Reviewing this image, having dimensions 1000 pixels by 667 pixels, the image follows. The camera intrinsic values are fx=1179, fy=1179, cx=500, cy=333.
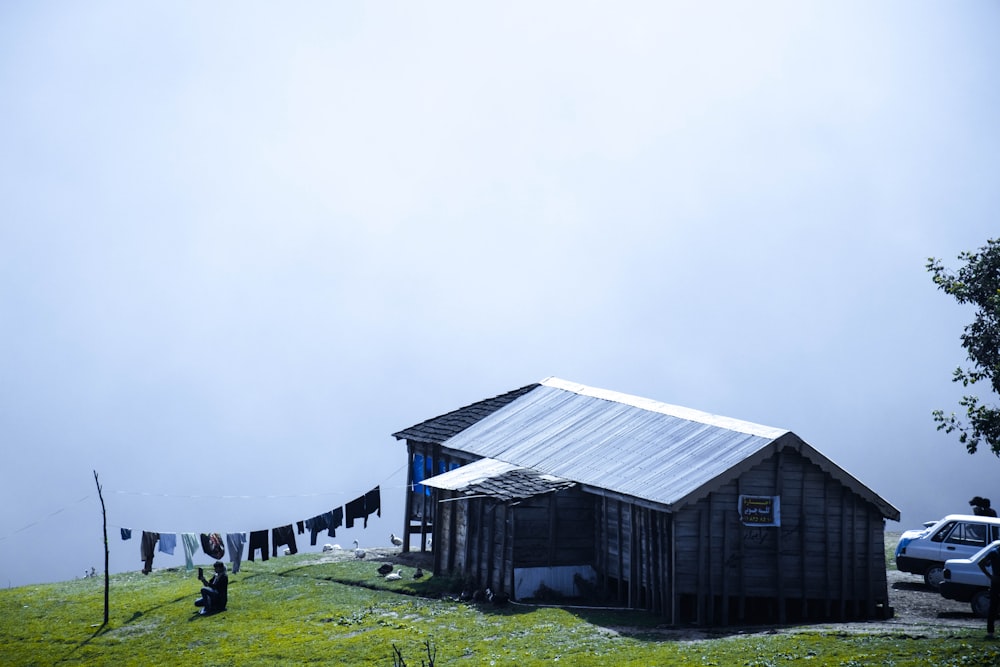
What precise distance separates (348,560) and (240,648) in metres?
14.6

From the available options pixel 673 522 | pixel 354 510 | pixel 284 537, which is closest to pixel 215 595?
pixel 284 537

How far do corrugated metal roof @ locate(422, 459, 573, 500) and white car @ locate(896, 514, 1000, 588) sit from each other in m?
12.0

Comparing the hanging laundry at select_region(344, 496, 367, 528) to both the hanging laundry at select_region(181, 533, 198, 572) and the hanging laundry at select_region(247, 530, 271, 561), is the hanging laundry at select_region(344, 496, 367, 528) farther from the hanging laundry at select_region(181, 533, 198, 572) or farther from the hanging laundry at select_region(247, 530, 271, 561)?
the hanging laundry at select_region(181, 533, 198, 572)

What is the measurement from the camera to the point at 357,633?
34.7 m

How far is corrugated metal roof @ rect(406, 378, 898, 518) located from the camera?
3516 centimetres

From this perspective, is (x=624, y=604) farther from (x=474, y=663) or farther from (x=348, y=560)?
(x=348, y=560)

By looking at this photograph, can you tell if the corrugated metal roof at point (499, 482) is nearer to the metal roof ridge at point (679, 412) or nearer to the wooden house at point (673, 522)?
the wooden house at point (673, 522)

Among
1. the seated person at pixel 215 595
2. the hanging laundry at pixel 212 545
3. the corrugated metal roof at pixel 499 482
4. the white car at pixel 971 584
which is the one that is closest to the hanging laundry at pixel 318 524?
the hanging laundry at pixel 212 545

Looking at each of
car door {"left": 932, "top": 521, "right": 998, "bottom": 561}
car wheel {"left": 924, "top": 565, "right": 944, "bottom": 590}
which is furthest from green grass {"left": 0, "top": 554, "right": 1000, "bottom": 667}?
car wheel {"left": 924, "top": 565, "right": 944, "bottom": 590}

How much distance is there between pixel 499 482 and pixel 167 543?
39.1 ft

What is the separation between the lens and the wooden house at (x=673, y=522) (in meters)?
34.6

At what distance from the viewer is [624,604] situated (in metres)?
37.3

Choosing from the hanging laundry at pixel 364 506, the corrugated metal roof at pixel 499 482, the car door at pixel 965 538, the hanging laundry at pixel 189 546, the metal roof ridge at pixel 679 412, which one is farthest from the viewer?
the hanging laundry at pixel 364 506

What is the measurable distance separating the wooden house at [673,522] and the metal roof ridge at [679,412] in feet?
0.32
